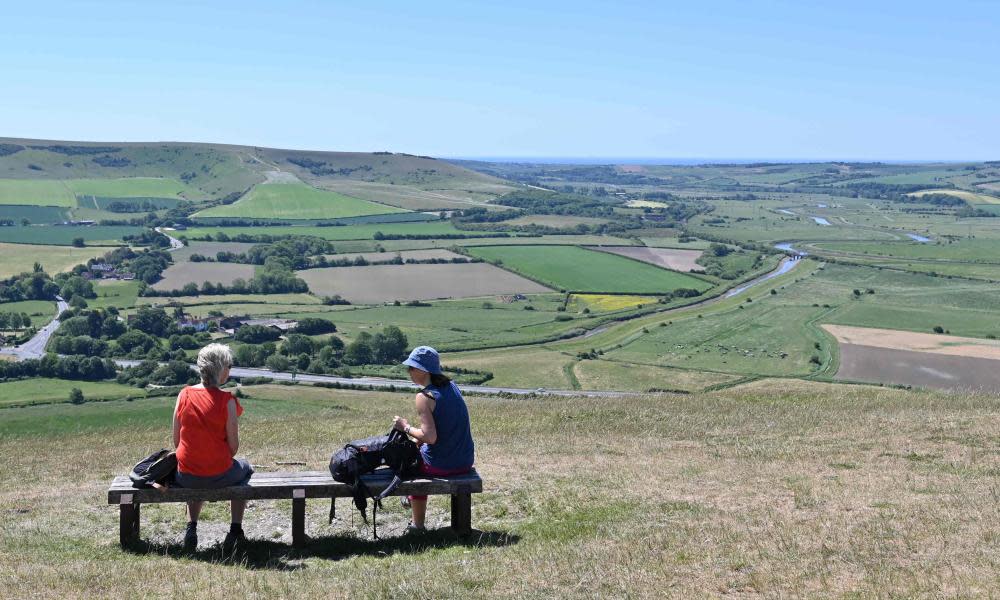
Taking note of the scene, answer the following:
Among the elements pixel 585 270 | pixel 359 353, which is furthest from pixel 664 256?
pixel 359 353

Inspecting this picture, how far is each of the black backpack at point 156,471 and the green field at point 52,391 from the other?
61301 mm

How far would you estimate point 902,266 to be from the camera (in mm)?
134750

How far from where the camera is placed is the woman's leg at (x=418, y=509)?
12211 millimetres

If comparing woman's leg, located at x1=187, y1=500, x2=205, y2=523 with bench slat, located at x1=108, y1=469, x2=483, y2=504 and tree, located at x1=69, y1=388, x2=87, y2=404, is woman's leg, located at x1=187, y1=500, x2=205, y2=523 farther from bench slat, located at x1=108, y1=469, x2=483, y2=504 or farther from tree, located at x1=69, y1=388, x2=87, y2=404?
tree, located at x1=69, y1=388, x2=87, y2=404

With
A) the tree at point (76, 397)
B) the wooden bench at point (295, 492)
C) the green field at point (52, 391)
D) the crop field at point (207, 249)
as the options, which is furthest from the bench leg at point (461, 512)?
the crop field at point (207, 249)

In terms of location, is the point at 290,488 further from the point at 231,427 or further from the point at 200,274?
the point at 200,274

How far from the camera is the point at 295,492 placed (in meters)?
11.7

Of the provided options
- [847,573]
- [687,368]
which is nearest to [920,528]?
[847,573]

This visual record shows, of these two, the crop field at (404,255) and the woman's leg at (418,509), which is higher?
the woman's leg at (418,509)

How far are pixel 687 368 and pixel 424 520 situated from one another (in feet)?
207

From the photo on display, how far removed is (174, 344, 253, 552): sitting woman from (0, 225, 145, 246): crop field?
167 m

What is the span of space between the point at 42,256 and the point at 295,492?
151 m

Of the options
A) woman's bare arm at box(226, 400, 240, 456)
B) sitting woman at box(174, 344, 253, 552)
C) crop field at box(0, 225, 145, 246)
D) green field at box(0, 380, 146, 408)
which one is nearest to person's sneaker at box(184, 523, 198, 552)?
sitting woman at box(174, 344, 253, 552)

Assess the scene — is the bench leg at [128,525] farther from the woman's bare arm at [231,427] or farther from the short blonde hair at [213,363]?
the short blonde hair at [213,363]
